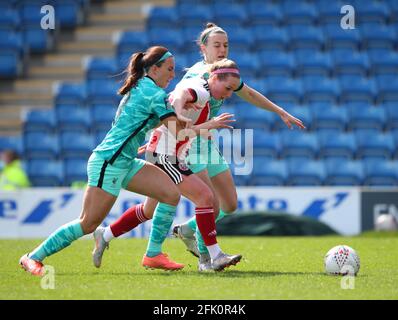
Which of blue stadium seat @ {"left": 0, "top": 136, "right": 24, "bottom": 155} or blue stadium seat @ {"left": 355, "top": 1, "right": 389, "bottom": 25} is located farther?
blue stadium seat @ {"left": 355, "top": 1, "right": 389, "bottom": 25}

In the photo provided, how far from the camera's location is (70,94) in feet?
52.4

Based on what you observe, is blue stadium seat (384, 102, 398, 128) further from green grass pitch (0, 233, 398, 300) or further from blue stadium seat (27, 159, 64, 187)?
blue stadium seat (27, 159, 64, 187)

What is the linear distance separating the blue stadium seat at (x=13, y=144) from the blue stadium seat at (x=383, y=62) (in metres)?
6.75

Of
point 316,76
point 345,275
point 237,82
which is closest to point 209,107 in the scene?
point 237,82

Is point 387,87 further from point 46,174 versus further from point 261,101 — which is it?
point 261,101

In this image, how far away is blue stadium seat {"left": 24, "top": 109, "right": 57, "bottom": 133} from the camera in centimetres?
1545

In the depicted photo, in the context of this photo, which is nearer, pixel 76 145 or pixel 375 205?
pixel 375 205

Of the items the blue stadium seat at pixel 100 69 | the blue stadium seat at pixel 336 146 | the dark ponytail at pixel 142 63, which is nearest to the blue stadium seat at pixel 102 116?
the blue stadium seat at pixel 100 69

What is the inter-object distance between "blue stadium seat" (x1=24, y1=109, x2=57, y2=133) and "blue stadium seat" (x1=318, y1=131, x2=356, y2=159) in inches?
192

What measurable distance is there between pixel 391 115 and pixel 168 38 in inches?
180

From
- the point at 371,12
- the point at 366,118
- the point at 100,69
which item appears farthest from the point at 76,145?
the point at 371,12

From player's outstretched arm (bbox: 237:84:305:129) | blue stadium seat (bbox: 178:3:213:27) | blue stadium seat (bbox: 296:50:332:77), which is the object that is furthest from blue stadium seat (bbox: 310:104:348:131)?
player's outstretched arm (bbox: 237:84:305:129)

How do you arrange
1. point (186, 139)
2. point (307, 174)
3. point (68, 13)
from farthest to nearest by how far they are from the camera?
point (68, 13) → point (307, 174) → point (186, 139)

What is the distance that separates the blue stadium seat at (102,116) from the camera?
49.9 feet
